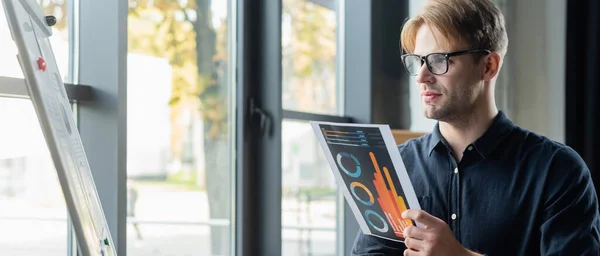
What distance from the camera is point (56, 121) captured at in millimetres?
947

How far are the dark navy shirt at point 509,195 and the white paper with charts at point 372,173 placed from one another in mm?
157

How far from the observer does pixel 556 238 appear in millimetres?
1600

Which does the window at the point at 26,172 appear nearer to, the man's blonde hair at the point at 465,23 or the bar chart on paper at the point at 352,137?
the bar chart on paper at the point at 352,137

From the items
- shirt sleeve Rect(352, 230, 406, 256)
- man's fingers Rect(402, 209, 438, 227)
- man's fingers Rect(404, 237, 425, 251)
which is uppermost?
man's fingers Rect(402, 209, 438, 227)

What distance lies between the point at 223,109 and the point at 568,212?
51.6 inches

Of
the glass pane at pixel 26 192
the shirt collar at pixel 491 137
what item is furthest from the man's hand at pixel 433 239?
the glass pane at pixel 26 192

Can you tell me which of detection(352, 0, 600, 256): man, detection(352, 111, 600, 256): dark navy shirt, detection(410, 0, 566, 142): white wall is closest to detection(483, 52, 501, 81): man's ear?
detection(352, 0, 600, 256): man

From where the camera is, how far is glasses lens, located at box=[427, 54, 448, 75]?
5.59ft

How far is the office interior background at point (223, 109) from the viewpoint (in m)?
1.79

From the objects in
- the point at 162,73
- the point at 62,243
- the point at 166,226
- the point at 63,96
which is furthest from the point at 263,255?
the point at 63,96

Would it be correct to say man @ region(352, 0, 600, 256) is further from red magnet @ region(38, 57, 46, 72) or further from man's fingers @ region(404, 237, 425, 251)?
Result: red magnet @ region(38, 57, 46, 72)

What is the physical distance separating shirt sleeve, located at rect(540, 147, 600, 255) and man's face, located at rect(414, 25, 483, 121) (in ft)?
0.81

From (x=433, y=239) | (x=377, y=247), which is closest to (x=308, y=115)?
(x=377, y=247)

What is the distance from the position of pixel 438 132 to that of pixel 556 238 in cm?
38
